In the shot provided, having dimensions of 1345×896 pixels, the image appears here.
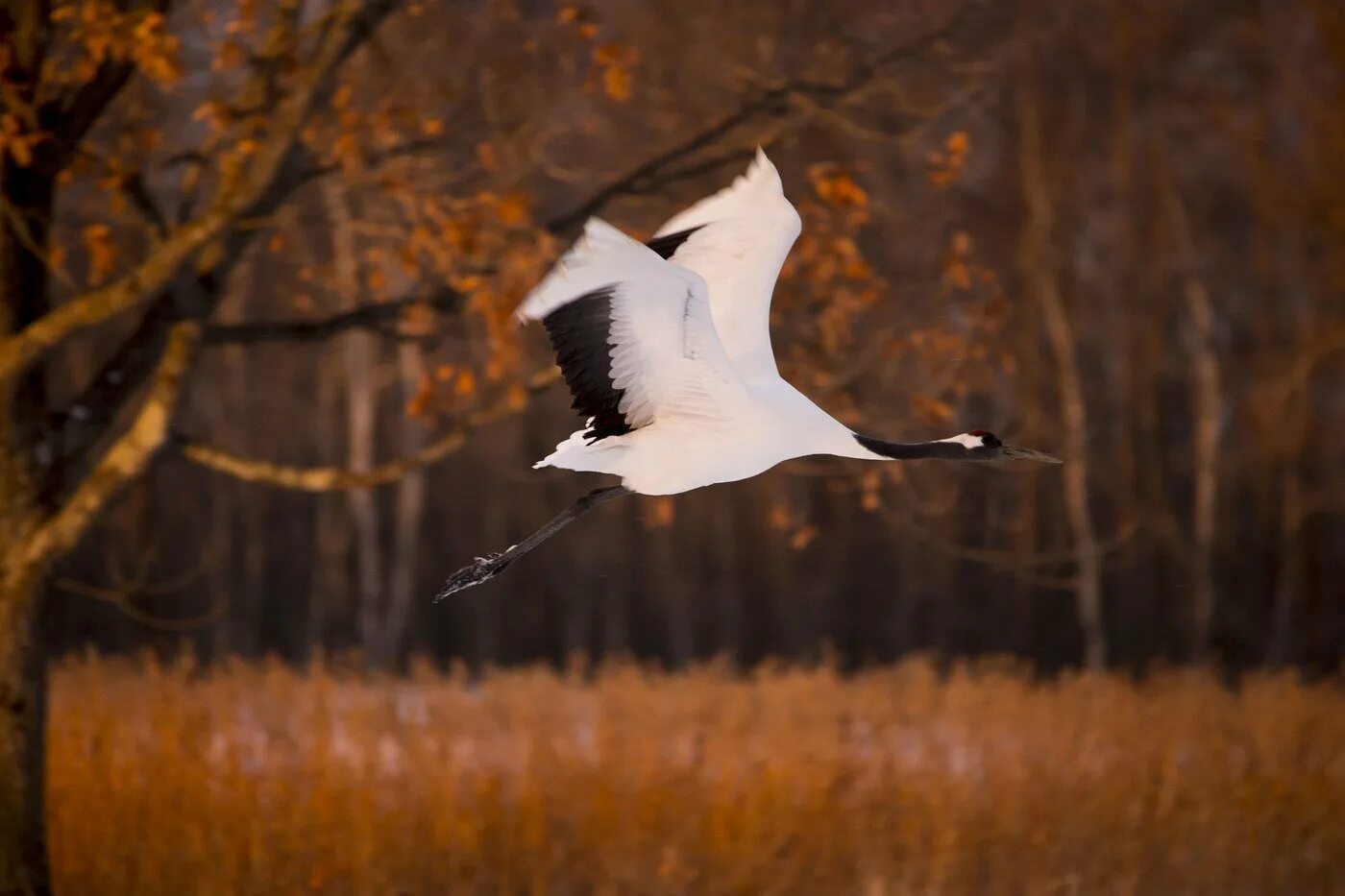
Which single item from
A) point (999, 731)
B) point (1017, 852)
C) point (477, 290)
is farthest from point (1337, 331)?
point (477, 290)

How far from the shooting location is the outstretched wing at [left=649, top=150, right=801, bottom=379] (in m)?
4.87

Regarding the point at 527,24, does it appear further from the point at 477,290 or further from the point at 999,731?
the point at 999,731

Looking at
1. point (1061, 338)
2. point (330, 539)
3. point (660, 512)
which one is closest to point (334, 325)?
point (660, 512)

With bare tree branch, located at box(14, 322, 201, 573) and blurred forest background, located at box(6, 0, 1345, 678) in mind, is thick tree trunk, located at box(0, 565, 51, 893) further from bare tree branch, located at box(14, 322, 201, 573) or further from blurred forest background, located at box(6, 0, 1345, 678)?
blurred forest background, located at box(6, 0, 1345, 678)

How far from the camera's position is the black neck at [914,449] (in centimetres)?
450

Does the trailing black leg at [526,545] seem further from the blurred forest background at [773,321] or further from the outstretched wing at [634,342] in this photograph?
the blurred forest background at [773,321]

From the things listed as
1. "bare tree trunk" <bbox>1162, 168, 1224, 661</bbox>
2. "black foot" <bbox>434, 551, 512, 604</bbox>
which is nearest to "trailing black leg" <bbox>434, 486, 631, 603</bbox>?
"black foot" <bbox>434, 551, 512, 604</bbox>

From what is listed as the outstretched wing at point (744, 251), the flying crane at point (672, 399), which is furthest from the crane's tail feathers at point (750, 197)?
the flying crane at point (672, 399)

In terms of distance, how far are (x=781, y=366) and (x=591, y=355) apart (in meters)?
2.47

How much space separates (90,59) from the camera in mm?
5773

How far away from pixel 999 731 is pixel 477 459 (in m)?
15.4

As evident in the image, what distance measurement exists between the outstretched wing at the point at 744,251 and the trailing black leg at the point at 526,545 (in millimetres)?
565

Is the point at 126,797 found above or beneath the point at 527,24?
beneath

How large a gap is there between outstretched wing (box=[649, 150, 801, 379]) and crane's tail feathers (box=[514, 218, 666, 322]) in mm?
909
